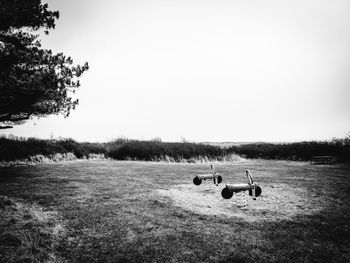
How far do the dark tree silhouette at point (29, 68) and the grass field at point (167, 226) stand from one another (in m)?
3.81

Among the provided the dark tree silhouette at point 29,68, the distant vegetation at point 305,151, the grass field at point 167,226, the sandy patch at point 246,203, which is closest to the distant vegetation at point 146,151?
the distant vegetation at point 305,151

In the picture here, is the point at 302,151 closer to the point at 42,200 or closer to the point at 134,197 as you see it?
the point at 134,197

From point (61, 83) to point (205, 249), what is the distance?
357 inches

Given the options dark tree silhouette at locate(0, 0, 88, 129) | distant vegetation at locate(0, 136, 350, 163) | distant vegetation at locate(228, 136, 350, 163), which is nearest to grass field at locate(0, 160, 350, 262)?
dark tree silhouette at locate(0, 0, 88, 129)

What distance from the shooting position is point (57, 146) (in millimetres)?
19203

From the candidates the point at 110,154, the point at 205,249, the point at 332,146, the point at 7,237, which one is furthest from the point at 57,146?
the point at 332,146

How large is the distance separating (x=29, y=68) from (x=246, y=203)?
33.7 ft

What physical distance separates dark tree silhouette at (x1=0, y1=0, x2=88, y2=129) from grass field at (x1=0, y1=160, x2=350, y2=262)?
3814 millimetres

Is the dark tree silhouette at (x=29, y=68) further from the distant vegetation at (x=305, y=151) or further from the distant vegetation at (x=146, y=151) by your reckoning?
the distant vegetation at (x=305, y=151)

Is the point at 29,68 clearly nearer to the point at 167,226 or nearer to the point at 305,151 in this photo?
the point at 167,226

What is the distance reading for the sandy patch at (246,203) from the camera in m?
5.73

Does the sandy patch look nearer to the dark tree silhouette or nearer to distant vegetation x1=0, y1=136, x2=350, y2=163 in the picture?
the dark tree silhouette

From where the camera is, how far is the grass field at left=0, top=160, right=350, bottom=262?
3693 mm

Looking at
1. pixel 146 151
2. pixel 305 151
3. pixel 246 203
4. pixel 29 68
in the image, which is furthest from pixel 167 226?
pixel 305 151
